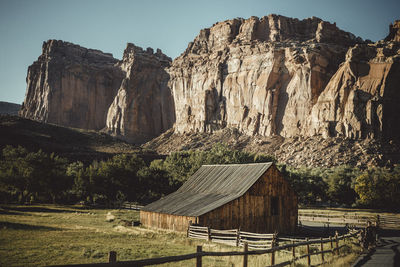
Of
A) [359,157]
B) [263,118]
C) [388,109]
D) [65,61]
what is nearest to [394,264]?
[359,157]

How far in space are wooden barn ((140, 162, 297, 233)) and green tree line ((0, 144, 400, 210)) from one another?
20862 mm

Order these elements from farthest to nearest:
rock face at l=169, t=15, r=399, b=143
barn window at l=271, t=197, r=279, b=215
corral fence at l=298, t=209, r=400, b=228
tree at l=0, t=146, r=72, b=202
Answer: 1. rock face at l=169, t=15, r=399, b=143
2. tree at l=0, t=146, r=72, b=202
3. corral fence at l=298, t=209, r=400, b=228
4. barn window at l=271, t=197, r=279, b=215

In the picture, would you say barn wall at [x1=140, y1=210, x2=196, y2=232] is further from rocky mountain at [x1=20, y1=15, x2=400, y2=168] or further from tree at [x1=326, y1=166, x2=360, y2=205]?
rocky mountain at [x1=20, y1=15, x2=400, y2=168]

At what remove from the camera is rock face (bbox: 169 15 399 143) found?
8188cm

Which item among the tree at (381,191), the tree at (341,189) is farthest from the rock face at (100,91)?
the tree at (381,191)

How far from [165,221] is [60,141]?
65.5 metres

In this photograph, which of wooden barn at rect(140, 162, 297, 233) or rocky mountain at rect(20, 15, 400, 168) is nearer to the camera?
wooden barn at rect(140, 162, 297, 233)

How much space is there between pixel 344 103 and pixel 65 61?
123 meters

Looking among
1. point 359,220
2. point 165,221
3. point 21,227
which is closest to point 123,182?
point 165,221

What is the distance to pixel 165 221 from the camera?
85.7 ft

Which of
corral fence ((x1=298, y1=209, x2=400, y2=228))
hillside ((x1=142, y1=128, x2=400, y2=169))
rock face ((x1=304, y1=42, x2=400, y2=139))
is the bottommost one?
corral fence ((x1=298, y1=209, x2=400, y2=228))

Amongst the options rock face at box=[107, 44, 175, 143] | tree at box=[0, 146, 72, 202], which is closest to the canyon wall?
rock face at box=[107, 44, 175, 143]

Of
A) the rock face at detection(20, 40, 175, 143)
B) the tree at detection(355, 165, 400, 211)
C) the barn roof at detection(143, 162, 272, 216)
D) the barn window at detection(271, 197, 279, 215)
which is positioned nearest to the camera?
the barn roof at detection(143, 162, 272, 216)

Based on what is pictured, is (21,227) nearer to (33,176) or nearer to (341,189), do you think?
(33,176)
